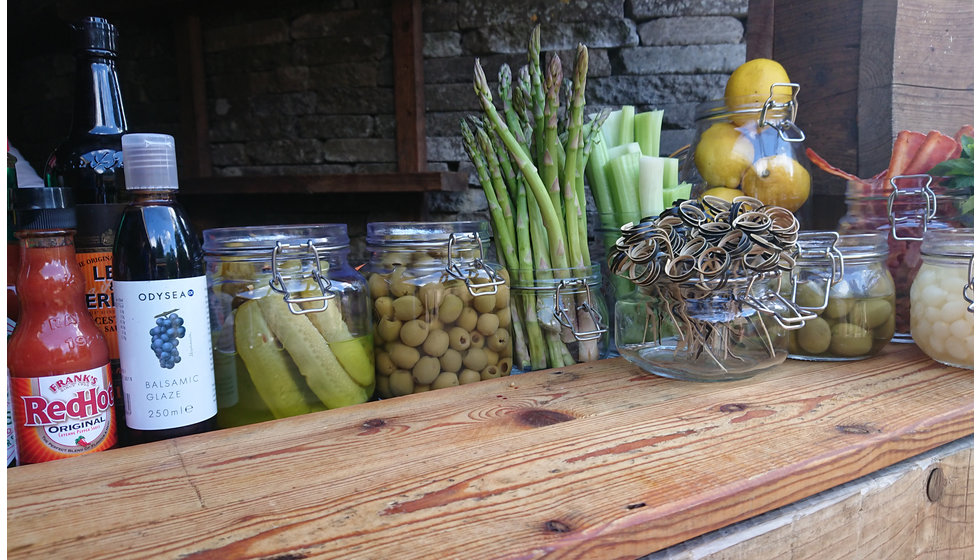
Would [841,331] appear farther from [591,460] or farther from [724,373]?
[591,460]

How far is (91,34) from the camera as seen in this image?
0.65 m

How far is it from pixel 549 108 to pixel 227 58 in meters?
2.95

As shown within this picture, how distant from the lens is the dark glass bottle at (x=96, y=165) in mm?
657

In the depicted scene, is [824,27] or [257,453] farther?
[824,27]

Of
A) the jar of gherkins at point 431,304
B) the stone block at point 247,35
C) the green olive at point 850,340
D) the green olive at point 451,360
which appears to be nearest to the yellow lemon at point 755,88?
the green olive at point 850,340

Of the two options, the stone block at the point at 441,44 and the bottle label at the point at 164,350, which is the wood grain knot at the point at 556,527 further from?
the stone block at the point at 441,44

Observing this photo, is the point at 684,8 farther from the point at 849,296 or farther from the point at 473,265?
the point at 473,265

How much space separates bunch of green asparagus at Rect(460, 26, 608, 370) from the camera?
92cm

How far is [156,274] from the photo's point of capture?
1.97 feet

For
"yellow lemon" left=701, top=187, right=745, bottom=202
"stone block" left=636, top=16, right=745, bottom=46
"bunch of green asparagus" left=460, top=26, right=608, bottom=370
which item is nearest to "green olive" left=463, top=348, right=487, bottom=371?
"bunch of green asparagus" left=460, top=26, right=608, bottom=370

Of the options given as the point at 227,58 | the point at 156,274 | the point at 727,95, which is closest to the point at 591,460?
the point at 156,274

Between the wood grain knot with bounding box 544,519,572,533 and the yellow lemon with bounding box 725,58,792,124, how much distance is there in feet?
2.56

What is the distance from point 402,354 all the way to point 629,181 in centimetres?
47

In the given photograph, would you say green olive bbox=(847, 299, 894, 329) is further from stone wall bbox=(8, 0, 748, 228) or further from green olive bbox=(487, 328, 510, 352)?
stone wall bbox=(8, 0, 748, 228)
